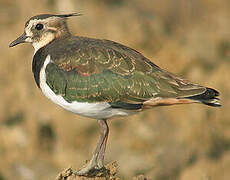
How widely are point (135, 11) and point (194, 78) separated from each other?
9.51 ft

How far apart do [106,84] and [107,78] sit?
9cm

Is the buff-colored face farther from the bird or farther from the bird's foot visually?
the bird's foot

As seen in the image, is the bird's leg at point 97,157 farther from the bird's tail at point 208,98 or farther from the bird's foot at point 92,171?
the bird's tail at point 208,98

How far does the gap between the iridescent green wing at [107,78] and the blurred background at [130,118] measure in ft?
22.9

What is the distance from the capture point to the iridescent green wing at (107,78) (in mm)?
11102

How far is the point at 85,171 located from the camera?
11.4 meters

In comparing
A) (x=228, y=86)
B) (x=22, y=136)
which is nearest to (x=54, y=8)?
(x=22, y=136)

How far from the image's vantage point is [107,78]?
11.1m

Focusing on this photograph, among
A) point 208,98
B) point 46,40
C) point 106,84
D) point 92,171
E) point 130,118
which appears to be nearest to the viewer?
point 208,98

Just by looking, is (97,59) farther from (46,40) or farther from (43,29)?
(43,29)

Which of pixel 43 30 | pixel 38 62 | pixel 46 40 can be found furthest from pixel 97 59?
pixel 43 30

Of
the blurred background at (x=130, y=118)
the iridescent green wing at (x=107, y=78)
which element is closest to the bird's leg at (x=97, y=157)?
the iridescent green wing at (x=107, y=78)

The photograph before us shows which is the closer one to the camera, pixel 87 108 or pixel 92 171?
pixel 87 108

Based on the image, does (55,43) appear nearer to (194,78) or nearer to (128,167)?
(128,167)
